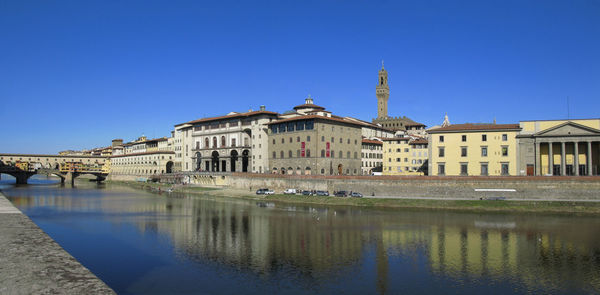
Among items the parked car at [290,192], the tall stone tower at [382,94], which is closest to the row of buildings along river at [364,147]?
the parked car at [290,192]

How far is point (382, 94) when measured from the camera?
173375mm

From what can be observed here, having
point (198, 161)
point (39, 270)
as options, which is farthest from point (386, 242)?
point (198, 161)

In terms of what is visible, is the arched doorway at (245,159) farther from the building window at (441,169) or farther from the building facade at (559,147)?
the building facade at (559,147)

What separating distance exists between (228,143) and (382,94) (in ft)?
303

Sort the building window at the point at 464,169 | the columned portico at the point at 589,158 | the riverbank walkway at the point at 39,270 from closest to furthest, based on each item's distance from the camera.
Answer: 1. the riverbank walkway at the point at 39,270
2. the columned portico at the point at 589,158
3. the building window at the point at 464,169

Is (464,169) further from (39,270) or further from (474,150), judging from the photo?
(39,270)

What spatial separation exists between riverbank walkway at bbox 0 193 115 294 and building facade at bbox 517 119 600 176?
63.4 metres

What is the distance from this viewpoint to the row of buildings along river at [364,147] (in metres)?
64.0

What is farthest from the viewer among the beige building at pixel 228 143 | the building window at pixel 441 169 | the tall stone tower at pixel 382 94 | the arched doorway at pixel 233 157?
the tall stone tower at pixel 382 94

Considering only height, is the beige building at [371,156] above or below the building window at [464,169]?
above

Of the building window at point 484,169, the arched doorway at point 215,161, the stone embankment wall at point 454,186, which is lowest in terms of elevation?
the stone embankment wall at point 454,186

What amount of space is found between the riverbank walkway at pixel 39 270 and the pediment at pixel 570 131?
65082 millimetres

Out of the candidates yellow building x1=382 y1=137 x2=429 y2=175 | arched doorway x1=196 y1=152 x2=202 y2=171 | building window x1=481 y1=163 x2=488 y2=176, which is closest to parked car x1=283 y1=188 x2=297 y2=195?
yellow building x1=382 y1=137 x2=429 y2=175

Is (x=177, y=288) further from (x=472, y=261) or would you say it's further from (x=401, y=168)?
(x=401, y=168)
